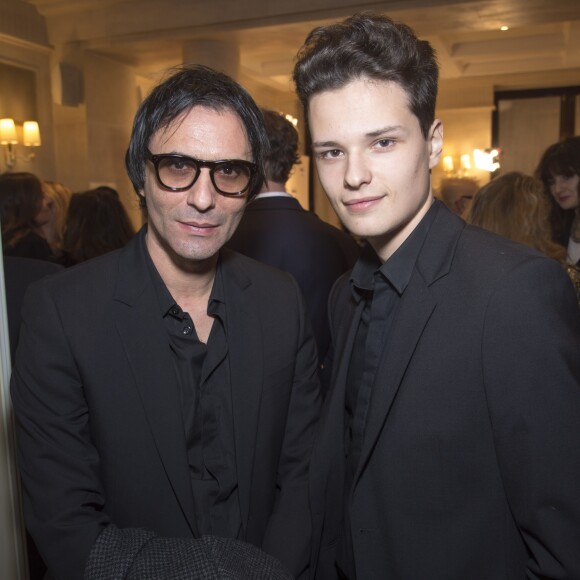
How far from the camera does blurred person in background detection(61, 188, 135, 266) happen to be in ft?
11.1

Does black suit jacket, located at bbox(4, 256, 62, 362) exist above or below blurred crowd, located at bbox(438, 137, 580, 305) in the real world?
below

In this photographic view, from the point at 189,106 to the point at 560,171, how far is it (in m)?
2.66

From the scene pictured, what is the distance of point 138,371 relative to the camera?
136 cm

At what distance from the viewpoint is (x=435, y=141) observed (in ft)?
4.47

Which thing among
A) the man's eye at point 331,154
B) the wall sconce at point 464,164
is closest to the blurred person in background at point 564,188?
the man's eye at point 331,154

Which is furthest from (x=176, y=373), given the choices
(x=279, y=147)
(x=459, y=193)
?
(x=459, y=193)

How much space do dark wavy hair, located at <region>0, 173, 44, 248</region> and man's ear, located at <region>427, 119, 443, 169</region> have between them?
8.03 ft

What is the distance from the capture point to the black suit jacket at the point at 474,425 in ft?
3.40

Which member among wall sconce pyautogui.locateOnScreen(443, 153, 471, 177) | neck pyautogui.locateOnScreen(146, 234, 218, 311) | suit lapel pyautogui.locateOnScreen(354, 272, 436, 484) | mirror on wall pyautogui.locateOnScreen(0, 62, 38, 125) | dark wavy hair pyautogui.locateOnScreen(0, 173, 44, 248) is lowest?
suit lapel pyautogui.locateOnScreen(354, 272, 436, 484)

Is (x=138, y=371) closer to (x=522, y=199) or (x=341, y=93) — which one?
(x=341, y=93)

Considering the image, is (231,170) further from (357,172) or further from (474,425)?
(474,425)

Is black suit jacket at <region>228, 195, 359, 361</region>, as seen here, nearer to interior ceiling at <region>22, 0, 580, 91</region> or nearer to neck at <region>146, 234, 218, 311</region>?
neck at <region>146, 234, 218, 311</region>

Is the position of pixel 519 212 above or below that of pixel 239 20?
below

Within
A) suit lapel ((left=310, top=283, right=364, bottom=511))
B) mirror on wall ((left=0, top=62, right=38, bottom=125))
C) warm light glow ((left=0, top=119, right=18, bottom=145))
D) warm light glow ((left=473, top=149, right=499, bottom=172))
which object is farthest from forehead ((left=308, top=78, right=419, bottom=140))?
warm light glow ((left=473, top=149, right=499, bottom=172))
